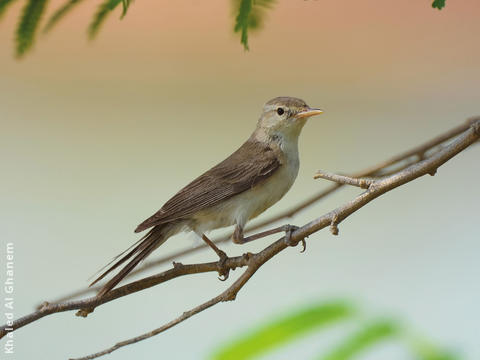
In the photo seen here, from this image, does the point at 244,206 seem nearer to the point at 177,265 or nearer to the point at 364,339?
Answer: the point at 177,265

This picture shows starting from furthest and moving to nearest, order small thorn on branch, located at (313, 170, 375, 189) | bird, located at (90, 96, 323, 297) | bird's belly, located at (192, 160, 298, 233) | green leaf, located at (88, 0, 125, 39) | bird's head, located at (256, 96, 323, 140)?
bird's head, located at (256, 96, 323, 140) → bird's belly, located at (192, 160, 298, 233) → bird, located at (90, 96, 323, 297) → small thorn on branch, located at (313, 170, 375, 189) → green leaf, located at (88, 0, 125, 39)

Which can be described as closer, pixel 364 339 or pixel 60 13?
pixel 60 13

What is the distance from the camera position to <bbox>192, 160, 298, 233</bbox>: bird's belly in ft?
7.86

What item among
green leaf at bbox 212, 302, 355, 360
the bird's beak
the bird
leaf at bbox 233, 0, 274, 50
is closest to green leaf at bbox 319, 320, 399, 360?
green leaf at bbox 212, 302, 355, 360

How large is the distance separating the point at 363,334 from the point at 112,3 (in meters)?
0.77

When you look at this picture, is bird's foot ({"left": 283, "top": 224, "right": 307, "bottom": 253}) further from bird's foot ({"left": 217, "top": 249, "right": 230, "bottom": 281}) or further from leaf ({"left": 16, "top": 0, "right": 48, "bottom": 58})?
leaf ({"left": 16, "top": 0, "right": 48, "bottom": 58})

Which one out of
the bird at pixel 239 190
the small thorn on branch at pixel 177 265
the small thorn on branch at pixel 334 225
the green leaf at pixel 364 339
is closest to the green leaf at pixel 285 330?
the green leaf at pixel 364 339

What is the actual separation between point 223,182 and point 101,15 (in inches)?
56.1

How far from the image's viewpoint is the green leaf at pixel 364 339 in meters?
1.14

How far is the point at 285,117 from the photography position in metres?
2.59

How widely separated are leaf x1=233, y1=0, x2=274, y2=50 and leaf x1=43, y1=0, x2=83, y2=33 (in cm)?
29

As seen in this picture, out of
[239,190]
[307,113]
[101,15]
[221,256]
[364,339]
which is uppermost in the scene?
[101,15]

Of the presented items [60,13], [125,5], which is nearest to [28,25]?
[60,13]

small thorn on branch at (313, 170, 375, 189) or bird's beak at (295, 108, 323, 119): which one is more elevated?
bird's beak at (295, 108, 323, 119)
